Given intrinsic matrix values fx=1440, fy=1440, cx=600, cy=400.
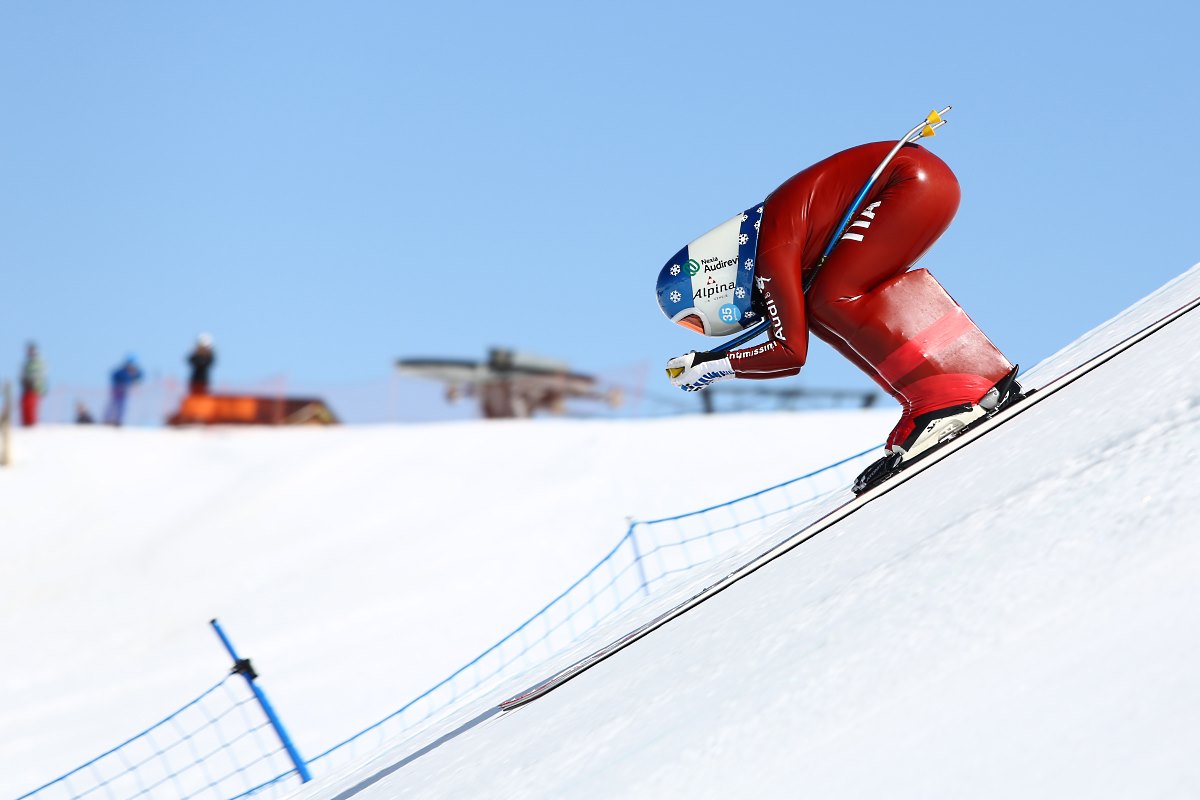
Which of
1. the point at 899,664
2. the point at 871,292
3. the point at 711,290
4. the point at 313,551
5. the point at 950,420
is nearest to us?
the point at 899,664

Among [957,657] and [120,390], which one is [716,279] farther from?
[120,390]

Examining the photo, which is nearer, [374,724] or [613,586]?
[374,724]

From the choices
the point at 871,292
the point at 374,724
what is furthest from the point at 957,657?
the point at 374,724

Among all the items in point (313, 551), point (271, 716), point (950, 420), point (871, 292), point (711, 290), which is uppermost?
point (313, 551)

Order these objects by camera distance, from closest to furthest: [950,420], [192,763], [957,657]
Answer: [957,657]
[950,420]
[192,763]

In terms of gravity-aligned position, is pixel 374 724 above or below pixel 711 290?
below

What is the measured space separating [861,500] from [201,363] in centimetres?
1462

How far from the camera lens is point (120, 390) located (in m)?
17.9

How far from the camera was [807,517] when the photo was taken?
5156mm

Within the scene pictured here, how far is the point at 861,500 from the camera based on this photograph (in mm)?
4344

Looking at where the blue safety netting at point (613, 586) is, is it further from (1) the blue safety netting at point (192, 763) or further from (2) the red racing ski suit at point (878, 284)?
(2) the red racing ski suit at point (878, 284)

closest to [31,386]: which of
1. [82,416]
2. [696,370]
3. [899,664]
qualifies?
[82,416]

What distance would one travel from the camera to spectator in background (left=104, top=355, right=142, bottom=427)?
17.9m

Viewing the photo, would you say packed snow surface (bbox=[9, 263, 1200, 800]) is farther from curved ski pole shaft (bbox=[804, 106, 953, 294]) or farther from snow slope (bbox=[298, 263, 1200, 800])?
curved ski pole shaft (bbox=[804, 106, 953, 294])
